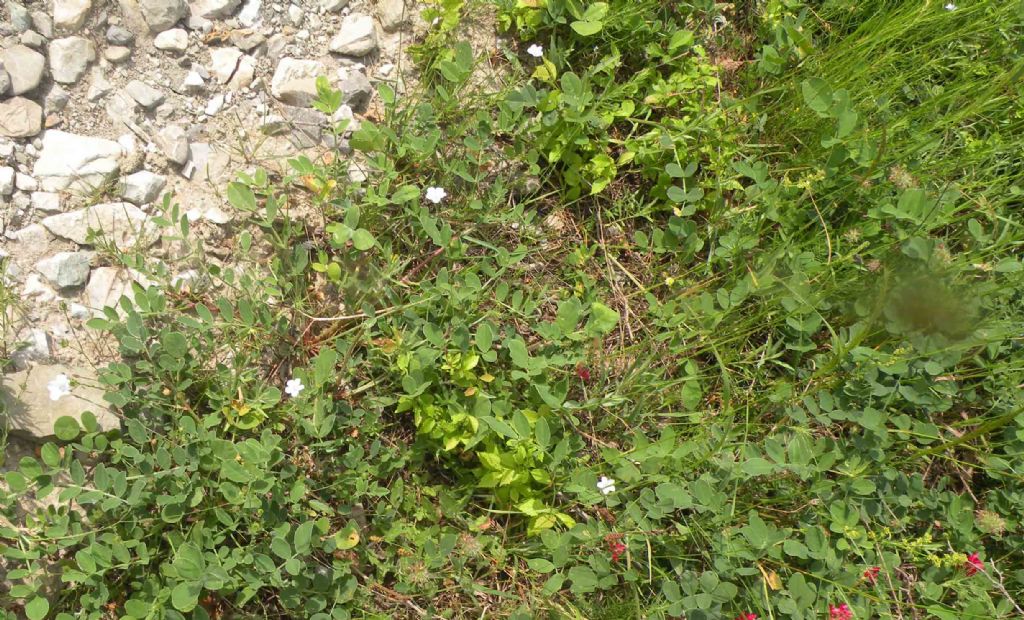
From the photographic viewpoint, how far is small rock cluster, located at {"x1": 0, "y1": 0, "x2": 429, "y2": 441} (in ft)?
8.68

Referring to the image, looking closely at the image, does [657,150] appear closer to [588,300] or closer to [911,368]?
[588,300]

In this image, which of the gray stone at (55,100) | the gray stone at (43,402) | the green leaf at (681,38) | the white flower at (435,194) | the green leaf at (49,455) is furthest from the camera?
the green leaf at (681,38)

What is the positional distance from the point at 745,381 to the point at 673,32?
158cm

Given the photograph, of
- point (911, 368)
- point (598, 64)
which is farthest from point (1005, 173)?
point (598, 64)

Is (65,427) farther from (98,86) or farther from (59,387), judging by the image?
(98,86)

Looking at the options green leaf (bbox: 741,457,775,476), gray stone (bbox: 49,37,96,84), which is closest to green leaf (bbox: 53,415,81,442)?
gray stone (bbox: 49,37,96,84)

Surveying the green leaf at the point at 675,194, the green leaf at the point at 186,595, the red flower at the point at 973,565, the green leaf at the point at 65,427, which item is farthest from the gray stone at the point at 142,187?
the red flower at the point at 973,565

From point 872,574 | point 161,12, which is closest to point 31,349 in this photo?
point 161,12

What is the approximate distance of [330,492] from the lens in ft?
8.83

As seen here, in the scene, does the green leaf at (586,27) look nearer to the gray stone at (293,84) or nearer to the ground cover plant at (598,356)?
the ground cover plant at (598,356)

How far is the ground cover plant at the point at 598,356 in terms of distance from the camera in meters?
2.53

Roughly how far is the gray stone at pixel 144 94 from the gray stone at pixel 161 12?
9.5 inches

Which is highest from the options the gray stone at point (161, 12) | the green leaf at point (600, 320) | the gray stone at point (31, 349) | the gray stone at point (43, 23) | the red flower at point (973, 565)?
the gray stone at point (161, 12)

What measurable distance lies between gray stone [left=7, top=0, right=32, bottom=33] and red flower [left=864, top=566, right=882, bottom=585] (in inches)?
140
